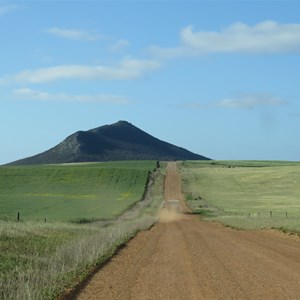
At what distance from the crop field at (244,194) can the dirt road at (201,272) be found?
14.7 metres

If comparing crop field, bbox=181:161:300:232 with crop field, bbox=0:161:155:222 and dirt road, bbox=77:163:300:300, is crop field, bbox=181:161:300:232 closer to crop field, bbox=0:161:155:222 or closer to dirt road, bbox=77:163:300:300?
crop field, bbox=0:161:155:222

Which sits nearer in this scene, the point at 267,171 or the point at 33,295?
the point at 33,295

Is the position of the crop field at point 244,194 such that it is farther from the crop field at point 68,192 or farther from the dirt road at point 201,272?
the dirt road at point 201,272

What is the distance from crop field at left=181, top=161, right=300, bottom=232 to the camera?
5768 centimetres

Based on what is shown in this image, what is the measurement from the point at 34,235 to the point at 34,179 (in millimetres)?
82267

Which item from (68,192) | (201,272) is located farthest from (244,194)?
(201,272)

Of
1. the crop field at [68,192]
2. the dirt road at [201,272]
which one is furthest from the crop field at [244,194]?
the dirt road at [201,272]

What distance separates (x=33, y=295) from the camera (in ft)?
39.2

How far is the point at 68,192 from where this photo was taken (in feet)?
Result: 299

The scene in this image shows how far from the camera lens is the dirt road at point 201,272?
13.5m

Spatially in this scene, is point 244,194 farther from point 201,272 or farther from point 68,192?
point 201,272

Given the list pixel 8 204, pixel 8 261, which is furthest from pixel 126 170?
pixel 8 261

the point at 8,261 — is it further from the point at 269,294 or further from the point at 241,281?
the point at 269,294

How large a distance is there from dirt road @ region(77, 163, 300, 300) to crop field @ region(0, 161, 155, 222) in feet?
88.1
